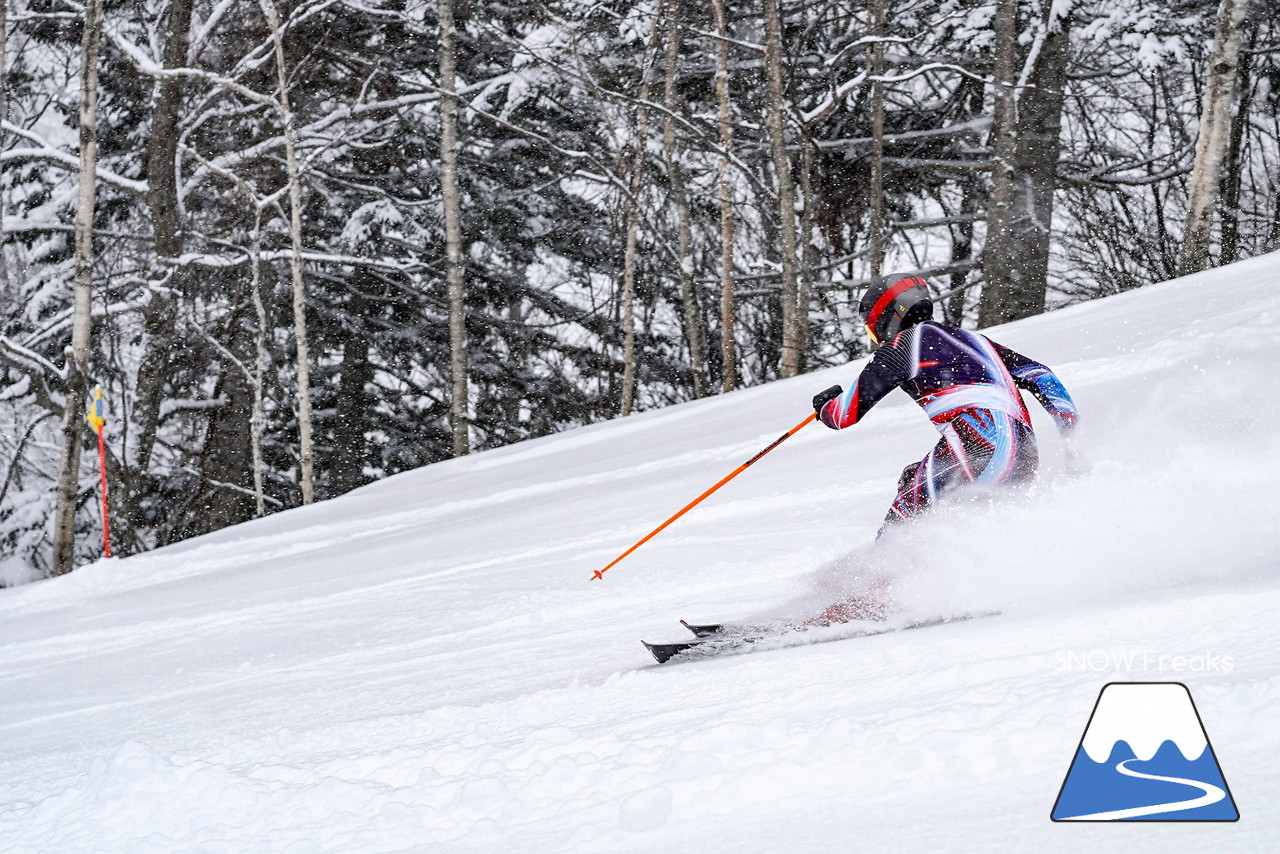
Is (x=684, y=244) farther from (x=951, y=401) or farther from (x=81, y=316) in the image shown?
(x=951, y=401)

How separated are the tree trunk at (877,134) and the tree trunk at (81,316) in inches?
381

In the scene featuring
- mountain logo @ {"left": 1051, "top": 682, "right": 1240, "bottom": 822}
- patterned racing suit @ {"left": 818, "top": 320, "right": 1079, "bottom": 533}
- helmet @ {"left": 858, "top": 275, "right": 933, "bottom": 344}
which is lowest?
mountain logo @ {"left": 1051, "top": 682, "right": 1240, "bottom": 822}

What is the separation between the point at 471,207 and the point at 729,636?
49.1ft

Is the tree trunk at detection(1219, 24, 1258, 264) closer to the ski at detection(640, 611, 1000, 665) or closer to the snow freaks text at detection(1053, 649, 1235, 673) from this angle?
the ski at detection(640, 611, 1000, 665)

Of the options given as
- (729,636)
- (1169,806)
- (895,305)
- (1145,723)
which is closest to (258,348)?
(895,305)

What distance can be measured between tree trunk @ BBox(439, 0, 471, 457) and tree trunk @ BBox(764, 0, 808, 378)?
15.7ft

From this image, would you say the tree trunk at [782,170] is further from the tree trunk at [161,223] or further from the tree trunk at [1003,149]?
the tree trunk at [161,223]

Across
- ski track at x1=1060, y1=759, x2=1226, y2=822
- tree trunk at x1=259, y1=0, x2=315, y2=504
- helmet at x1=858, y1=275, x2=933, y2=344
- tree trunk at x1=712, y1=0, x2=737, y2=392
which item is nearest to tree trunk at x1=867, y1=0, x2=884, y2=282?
tree trunk at x1=712, y1=0, x2=737, y2=392

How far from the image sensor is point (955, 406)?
4133 millimetres

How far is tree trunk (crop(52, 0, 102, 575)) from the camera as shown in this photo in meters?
12.0

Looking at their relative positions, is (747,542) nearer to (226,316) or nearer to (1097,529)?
(1097,529)

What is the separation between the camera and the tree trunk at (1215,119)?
9742mm

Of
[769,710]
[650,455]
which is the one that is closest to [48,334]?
[650,455]

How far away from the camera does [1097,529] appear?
12.5ft
